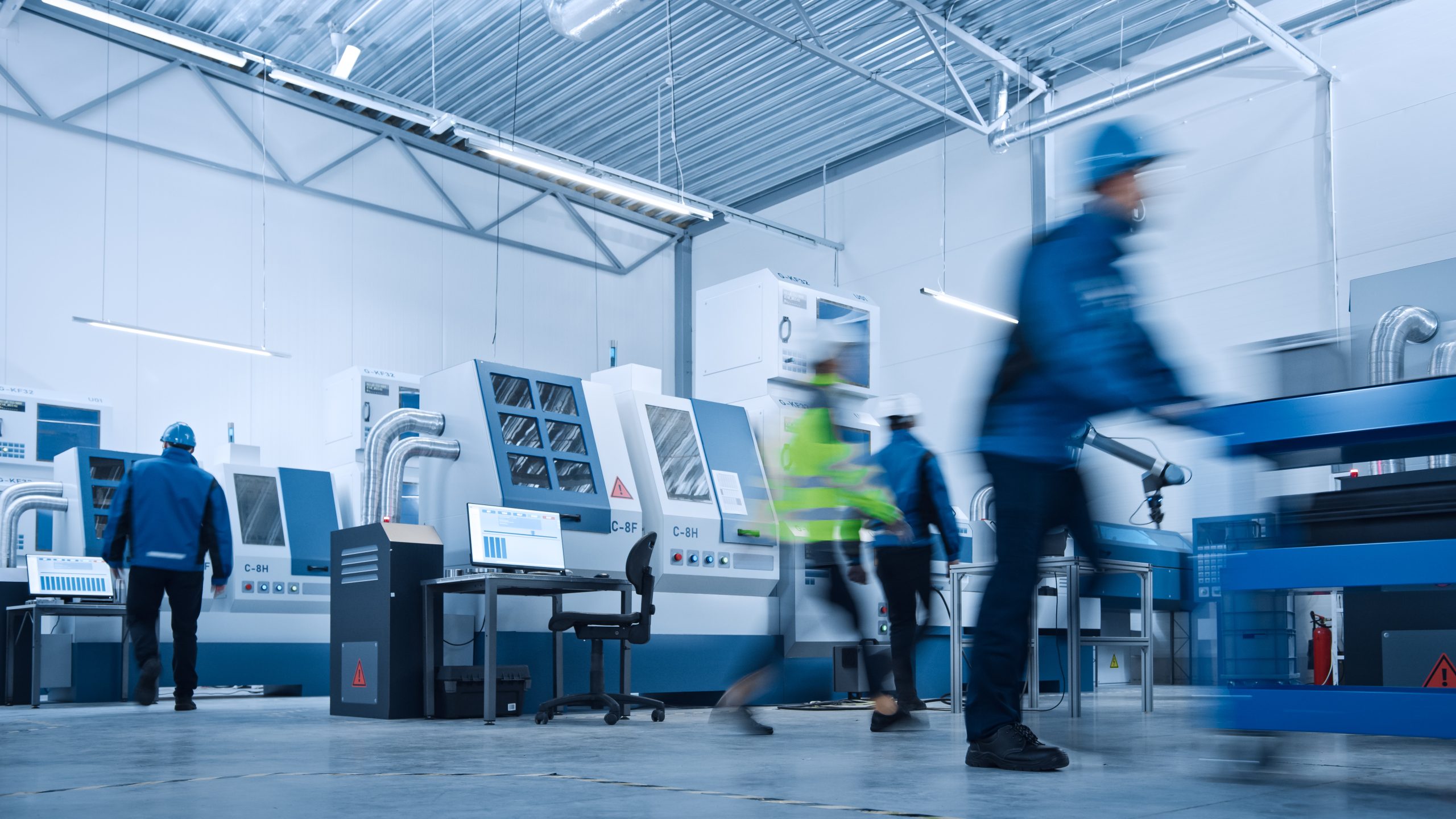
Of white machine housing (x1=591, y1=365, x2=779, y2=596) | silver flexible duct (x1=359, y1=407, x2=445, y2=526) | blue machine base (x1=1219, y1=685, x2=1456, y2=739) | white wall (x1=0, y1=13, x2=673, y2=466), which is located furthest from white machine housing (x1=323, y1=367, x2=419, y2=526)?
blue machine base (x1=1219, y1=685, x2=1456, y2=739)

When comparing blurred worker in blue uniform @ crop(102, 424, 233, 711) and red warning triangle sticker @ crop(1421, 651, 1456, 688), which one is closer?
red warning triangle sticker @ crop(1421, 651, 1456, 688)

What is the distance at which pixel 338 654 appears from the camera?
6148 millimetres

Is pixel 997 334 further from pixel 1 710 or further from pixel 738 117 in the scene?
pixel 1 710

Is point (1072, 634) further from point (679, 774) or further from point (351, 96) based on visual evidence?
point (351, 96)

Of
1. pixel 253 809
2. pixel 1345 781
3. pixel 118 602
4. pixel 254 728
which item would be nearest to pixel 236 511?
pixel 118 602

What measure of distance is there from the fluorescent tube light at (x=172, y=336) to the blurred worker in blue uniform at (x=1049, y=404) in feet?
30.5

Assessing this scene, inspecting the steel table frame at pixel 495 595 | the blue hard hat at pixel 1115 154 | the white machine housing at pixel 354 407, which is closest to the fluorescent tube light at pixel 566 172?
the white machine housing at pixel 354 407

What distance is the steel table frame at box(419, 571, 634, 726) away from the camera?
5457mm

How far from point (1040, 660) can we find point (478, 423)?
15.9 ft

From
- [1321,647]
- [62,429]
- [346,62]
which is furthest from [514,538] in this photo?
[346,62]

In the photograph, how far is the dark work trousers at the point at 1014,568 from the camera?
A: 2945 millimetres

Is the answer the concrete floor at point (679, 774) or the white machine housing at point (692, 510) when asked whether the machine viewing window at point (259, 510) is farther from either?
the concrete floor at point (679, 774)

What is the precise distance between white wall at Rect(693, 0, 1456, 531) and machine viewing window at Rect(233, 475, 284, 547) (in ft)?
17.6

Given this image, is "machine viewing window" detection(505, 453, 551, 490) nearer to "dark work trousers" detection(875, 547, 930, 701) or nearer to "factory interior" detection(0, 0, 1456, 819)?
"factory interior" detection(0, 0, 1456, 819)
